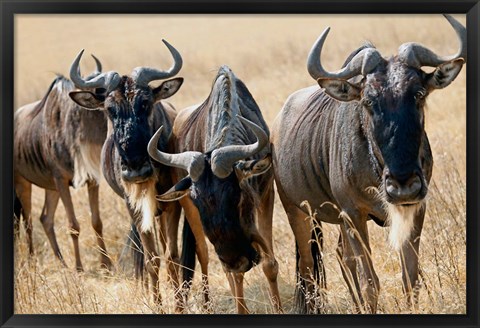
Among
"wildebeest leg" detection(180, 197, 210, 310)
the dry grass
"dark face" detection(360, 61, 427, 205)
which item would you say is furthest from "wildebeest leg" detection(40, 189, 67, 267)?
"dark face" detection(360, 61, 427, 205)

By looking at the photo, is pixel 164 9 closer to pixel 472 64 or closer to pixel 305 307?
pixel 472 64

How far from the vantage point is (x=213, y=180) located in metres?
6.37

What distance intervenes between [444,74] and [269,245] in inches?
82.4

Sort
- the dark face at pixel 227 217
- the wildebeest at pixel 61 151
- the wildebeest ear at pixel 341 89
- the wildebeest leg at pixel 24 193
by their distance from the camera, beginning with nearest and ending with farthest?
1. the wildebeest ear at pixel 341 89
2. the dark face at pixel 227 217
3. the wildebeest at pixel 61 151
4. the wildebeest leg at pixel 24 193

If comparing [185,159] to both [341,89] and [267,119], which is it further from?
[267,119]

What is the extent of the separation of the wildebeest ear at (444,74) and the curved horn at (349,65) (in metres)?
0.37

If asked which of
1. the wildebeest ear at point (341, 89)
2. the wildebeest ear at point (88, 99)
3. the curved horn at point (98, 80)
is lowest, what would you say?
the wildebeest ear at point (341, 89)

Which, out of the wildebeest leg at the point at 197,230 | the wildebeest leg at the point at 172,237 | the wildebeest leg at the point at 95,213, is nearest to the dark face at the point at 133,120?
the wildebeest leg at the point at 197,230

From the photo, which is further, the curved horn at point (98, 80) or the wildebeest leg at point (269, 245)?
the curved horn at point (98, 80)

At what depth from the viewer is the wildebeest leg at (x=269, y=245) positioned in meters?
6.94

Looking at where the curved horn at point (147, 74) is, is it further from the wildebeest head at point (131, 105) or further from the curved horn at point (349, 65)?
the curved horn at point (349, 65)

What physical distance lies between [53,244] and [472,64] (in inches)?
243

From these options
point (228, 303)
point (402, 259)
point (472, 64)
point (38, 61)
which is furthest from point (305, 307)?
point (38, 61)

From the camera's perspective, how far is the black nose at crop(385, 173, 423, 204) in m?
5.37
